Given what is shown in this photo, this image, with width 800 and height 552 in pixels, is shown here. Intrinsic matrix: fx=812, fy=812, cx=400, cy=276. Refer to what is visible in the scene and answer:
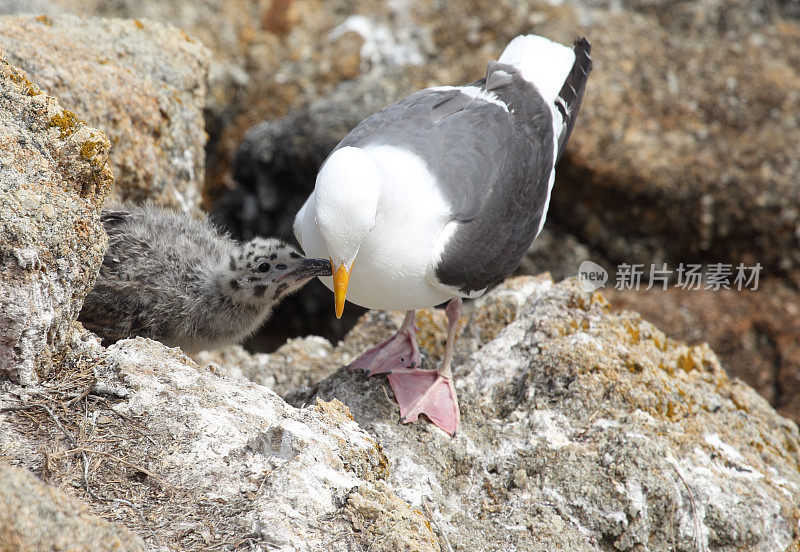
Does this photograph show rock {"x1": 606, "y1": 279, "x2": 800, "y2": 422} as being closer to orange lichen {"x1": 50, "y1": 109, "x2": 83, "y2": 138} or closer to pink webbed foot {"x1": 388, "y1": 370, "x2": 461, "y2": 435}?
pink webbed foot {"x1": 388, "y1": 370, "x2": 461, "y2": 435}

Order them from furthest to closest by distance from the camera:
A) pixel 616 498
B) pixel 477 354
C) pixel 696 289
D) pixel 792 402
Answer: pixel 696 289
pixel 792 402
pixel 477 354
pixel 616 498

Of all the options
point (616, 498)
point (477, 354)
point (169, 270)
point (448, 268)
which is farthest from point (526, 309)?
point (169, 270)

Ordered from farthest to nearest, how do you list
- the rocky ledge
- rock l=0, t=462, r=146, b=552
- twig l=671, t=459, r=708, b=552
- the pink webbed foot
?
the pink webbed foot
twig l=671, t=459, r=708, b=552
the rocky ledge
rock l=0, t=462, r=146, b=552

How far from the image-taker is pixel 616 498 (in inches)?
153

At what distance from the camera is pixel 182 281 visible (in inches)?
179

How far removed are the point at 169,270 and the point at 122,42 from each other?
190 cm

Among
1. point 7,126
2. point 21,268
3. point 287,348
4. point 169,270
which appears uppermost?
point 7,126

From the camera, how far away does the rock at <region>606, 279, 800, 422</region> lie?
722cm

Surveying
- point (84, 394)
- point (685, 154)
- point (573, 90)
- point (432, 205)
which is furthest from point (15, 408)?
point (685, 154)

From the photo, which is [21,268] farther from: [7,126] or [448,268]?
[448,268]

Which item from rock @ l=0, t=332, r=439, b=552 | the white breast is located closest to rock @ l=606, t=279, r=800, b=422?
the white breast

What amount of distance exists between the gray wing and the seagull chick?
2.47ft

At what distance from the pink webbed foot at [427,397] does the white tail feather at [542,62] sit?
204 cm

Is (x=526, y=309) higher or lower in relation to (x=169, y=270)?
lower
